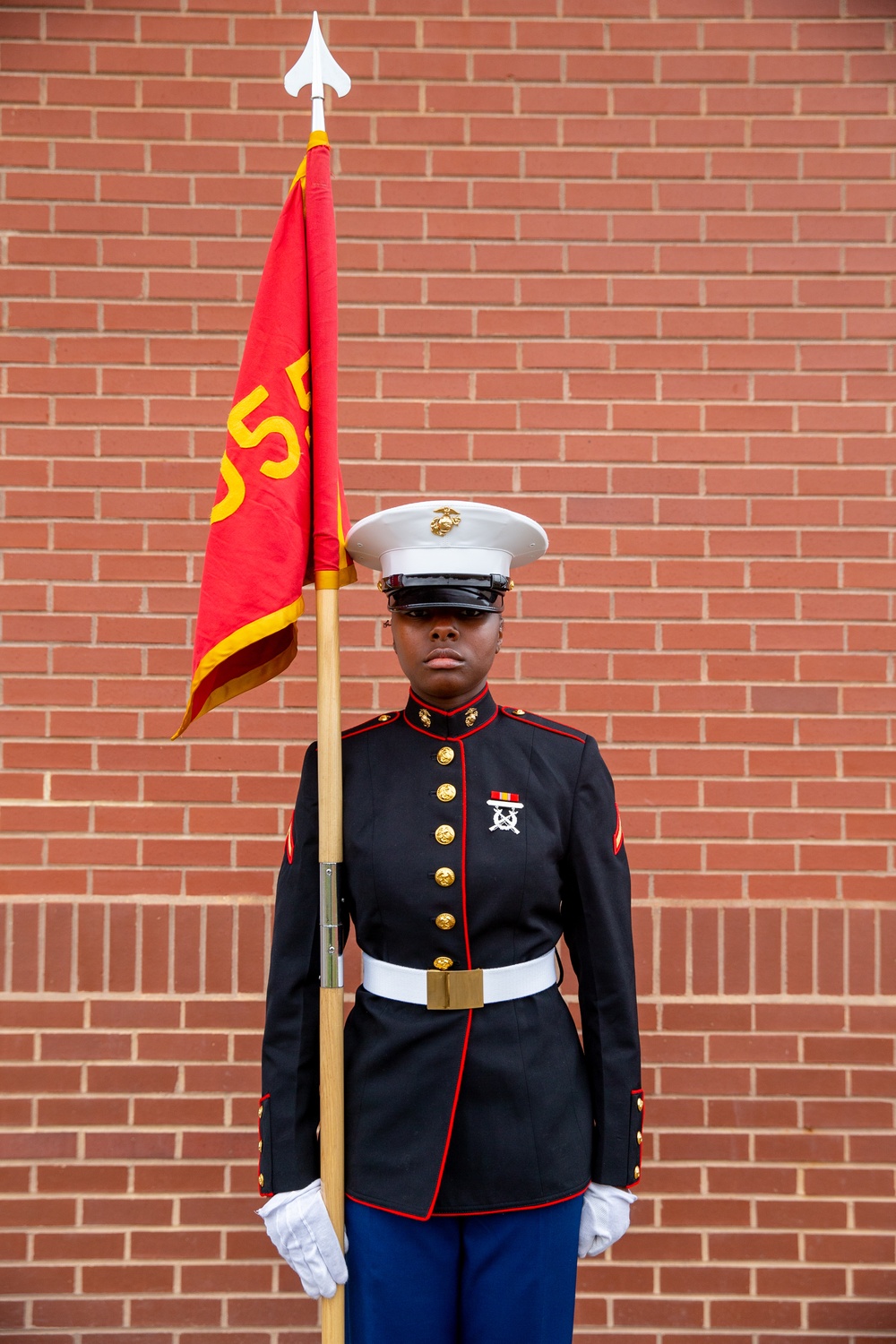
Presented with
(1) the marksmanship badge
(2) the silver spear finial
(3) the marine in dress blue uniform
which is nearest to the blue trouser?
(3) the marine in dress blue uniform

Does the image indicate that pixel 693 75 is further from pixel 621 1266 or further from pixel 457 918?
pixel 621 1266

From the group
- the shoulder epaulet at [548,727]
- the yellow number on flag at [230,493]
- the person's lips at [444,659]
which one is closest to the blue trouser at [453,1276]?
the shoulder epaulet at [548,727]

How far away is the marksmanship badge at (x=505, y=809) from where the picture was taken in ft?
5.89

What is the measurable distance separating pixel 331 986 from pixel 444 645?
0.60 m

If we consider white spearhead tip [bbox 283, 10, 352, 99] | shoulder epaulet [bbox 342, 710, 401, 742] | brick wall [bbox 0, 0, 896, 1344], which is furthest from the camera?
brick wall [bbox 0, 0, 896, 1344]

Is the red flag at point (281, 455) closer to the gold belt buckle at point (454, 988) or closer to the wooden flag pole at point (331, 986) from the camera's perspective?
the wooden flag pole at point (331, 986)

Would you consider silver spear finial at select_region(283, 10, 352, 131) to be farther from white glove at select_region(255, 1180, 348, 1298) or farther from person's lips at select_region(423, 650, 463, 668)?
white glove at select_region(255, 1180, 348, 1298)

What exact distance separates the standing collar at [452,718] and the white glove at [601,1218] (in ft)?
2.68

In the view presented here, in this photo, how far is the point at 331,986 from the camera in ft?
5.77

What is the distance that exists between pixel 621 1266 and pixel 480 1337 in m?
1.17

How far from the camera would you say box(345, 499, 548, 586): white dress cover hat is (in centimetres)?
173

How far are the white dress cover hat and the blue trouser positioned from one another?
106 cm

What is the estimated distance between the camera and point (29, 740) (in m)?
2.78

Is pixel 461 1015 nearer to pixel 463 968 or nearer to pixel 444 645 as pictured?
pixel 463 968
